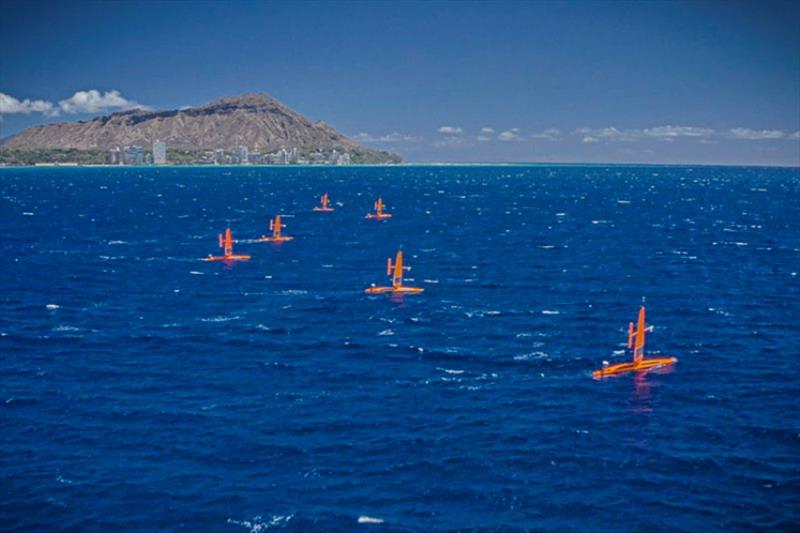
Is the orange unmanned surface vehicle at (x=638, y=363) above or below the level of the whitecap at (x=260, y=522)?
above

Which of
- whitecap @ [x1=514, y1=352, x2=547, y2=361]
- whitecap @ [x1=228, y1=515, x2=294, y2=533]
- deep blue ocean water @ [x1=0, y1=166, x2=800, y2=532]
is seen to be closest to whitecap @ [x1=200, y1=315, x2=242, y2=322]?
deep blue ocean water @ [x1=0, y1=166, x2=800, y2=532]

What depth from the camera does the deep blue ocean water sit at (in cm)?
4884

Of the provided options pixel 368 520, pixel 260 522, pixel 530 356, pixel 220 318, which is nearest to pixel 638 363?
pixel 530 356

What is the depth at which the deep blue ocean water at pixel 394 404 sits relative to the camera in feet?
160

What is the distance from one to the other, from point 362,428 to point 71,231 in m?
154

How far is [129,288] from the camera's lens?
11569 centimetres

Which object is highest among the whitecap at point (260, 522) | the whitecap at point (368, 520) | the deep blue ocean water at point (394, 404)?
the deep blue ocean water at point (394, 404)

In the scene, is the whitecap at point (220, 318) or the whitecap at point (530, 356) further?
the whitecap at point (220, 318)

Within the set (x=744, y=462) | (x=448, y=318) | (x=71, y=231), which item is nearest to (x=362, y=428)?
(x=744, y=462)

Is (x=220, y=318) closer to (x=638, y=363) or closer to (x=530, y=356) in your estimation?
(x=530, y=356)

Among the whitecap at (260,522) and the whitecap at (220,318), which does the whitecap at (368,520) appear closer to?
the whitecap at (260,522)

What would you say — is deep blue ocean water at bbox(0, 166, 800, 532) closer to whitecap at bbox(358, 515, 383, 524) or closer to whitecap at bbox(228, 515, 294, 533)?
whitecap at bbox(228, 515, 294, 533)

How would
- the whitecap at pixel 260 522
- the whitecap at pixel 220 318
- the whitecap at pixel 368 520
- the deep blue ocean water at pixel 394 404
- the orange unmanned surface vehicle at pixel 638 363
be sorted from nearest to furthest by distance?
1. the whitecap at pixel 260 522
2. the whitecap at pixel 368 520
3. the deep blue ocean water at pixel 394 404
4. the orange unmanned surface vehicle at pixel 638 363
5. the whitecap at pixel 220 318

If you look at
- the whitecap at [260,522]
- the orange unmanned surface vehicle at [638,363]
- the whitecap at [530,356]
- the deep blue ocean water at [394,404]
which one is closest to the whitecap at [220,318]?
the deep blue ocean water at [394,404]
